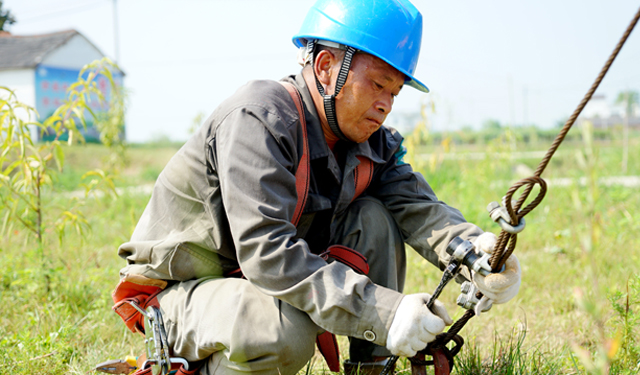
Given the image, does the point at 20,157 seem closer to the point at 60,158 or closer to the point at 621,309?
the point at 60,158

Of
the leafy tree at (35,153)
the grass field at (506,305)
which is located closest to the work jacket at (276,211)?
the grass field at (506,305)

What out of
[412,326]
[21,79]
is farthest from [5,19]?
[21,79]

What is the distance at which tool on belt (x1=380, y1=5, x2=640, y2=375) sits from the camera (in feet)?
3.72

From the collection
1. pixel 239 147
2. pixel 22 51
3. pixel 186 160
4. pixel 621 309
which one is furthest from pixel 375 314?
pixel 22 51

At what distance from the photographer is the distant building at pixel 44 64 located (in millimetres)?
17609

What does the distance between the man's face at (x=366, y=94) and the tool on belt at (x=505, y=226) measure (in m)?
0.59

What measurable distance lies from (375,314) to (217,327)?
0.57m

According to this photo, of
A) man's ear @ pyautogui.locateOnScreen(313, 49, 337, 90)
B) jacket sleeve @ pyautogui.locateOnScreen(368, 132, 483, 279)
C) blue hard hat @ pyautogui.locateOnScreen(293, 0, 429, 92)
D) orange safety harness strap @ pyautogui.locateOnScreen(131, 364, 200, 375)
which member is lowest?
orange safety harness strap @ pyautogui.locateOnScreen(131, 364, 200, 375)

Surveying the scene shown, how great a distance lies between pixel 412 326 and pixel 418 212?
0.84 m

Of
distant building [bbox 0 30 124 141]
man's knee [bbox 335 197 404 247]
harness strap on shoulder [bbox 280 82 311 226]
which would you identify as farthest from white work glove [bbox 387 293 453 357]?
distant building [bbox 0 30 124 141]

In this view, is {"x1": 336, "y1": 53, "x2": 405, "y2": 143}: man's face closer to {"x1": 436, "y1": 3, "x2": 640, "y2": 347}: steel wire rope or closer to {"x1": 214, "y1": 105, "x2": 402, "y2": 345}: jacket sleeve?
{"x1": 214, "y1": 105, "x2": 402, "y2": 345}: jacket sleeve

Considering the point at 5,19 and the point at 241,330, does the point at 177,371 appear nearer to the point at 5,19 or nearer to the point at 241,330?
the point at 241,330

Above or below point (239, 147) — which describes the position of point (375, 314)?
below

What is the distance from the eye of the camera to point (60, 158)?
2.93 meters
